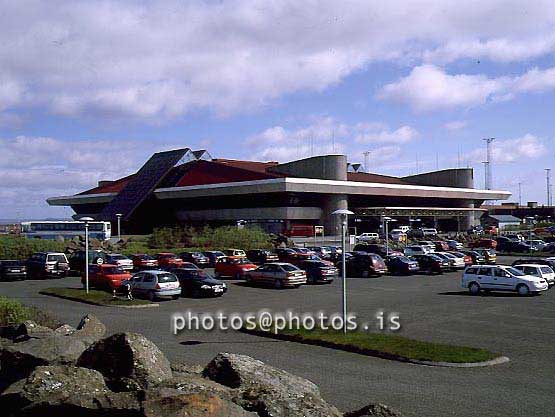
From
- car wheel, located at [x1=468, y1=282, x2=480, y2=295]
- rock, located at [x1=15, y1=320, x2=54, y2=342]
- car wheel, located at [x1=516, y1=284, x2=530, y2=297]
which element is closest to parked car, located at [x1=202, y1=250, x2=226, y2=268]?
car wheel, located at [x1=468, y1=282, x2=480, y2=295]

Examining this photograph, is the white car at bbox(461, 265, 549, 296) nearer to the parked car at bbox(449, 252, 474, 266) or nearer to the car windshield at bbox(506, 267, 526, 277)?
the car windshield at bbox(506, 267, 526, 277)

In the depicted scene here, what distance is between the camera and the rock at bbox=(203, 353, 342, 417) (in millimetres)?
7727

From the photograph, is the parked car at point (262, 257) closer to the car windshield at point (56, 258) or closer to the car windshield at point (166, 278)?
the car windshield at point (56, 258)

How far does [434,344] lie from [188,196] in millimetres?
75238

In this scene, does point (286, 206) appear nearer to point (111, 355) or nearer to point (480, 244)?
point (480, 244)

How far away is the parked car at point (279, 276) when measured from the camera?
114 feet

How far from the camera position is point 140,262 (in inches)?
1754

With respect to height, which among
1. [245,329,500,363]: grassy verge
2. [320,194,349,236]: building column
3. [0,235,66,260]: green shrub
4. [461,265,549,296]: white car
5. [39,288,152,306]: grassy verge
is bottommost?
[245,329,500,363]: grassy verge

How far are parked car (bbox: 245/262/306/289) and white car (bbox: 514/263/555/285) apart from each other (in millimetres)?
11318

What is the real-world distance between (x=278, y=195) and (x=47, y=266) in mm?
44368

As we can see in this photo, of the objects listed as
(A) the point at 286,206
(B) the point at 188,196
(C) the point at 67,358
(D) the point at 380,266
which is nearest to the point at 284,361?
(C) the point at 67,358

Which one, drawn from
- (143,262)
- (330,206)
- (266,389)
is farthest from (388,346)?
(330,206)

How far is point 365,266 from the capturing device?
41.6 meters

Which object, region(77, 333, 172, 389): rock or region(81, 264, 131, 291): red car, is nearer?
region(77, 333, 172, 389): rock
